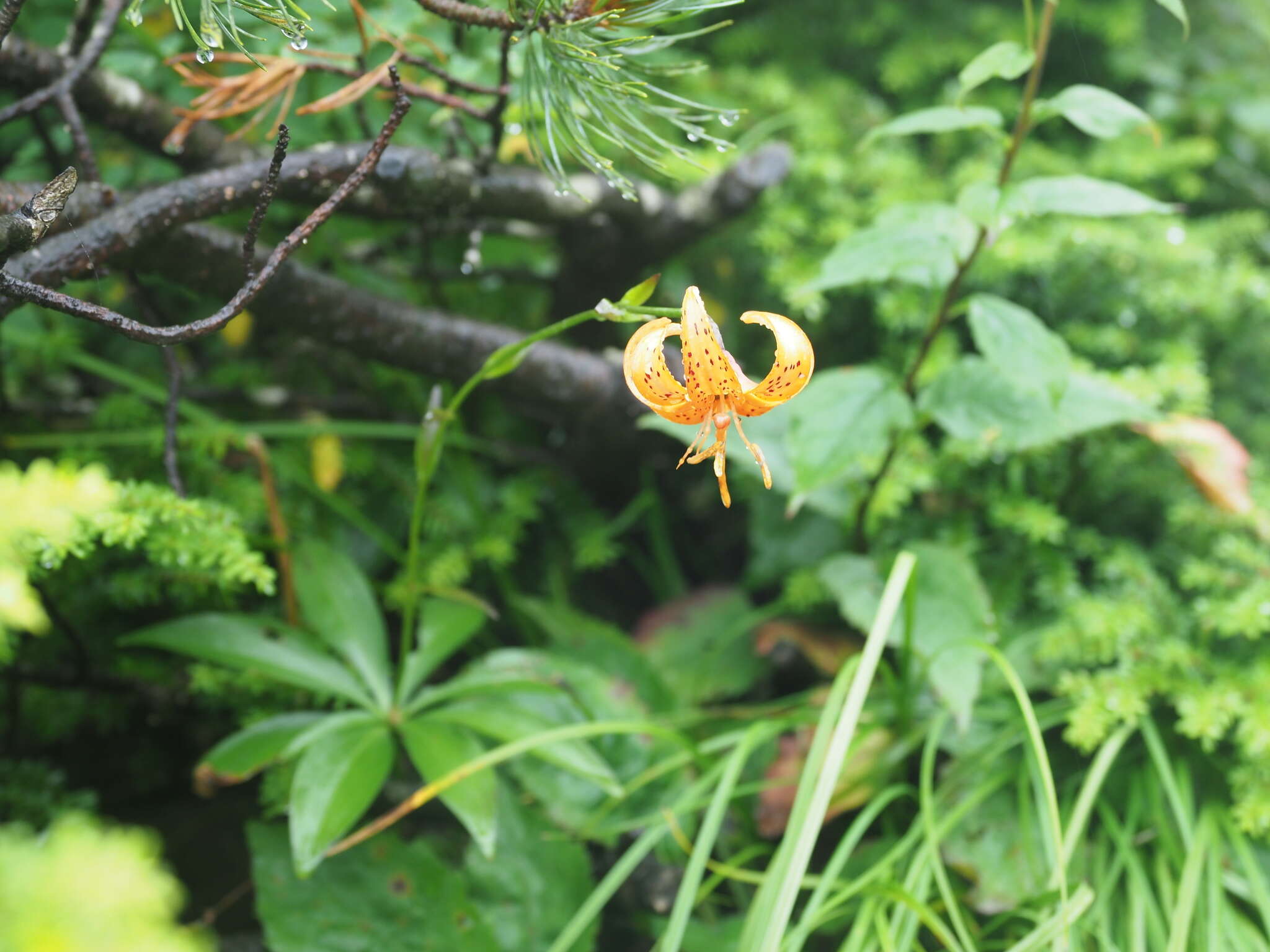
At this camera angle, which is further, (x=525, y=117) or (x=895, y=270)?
(x=895, y=270)

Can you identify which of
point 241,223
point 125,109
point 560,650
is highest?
point 125,109

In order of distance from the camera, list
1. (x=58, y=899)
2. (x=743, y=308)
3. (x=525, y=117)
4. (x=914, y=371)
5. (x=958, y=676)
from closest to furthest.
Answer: (x=58, y=899)
(x=525, y=117)
(x=958, y=676)
(x=914, y=371)
(x=743, y=308)

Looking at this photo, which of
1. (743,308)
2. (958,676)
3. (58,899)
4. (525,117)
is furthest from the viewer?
(743,308)

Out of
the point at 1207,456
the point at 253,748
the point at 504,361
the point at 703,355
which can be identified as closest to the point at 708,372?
the point at 703,355

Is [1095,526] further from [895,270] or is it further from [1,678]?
[1,678]

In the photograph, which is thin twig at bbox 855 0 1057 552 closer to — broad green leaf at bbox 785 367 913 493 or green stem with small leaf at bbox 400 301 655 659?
broad green leaf at bbox 785 367 913 493

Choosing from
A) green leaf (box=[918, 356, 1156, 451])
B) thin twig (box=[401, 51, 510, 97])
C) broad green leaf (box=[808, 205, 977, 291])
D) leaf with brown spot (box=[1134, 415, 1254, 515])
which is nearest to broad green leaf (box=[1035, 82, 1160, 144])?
broad green leaf (box=[808, 205, 977, 291])

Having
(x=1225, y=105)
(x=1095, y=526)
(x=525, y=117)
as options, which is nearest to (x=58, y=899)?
(x=525, y=117)
